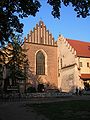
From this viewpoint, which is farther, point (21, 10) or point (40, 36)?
point (40, 36)

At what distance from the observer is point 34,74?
175ft

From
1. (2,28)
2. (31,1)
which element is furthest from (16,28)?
(31,1)

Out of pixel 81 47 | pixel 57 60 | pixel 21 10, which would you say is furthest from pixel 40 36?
pixel 21 10

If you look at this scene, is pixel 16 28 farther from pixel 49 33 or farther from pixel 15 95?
pixel 49 33

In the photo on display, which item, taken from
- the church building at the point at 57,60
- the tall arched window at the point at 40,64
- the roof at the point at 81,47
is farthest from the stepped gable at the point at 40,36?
the roof at the point at 81,47

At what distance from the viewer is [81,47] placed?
187 ft

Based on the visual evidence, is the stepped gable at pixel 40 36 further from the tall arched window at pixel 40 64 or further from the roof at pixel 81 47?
the roof at pixel 81 47

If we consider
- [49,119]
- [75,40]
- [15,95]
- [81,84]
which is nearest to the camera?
[49,119]

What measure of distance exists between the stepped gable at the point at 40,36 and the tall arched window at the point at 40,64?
105 inches

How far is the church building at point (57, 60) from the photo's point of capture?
52.7 m

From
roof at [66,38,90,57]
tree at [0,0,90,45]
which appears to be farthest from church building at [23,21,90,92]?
tree at [0,0,90,45]

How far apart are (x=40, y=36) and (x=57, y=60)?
247 inches

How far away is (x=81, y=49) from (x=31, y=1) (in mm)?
42523

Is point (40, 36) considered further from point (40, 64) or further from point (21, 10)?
point (21, 10)
